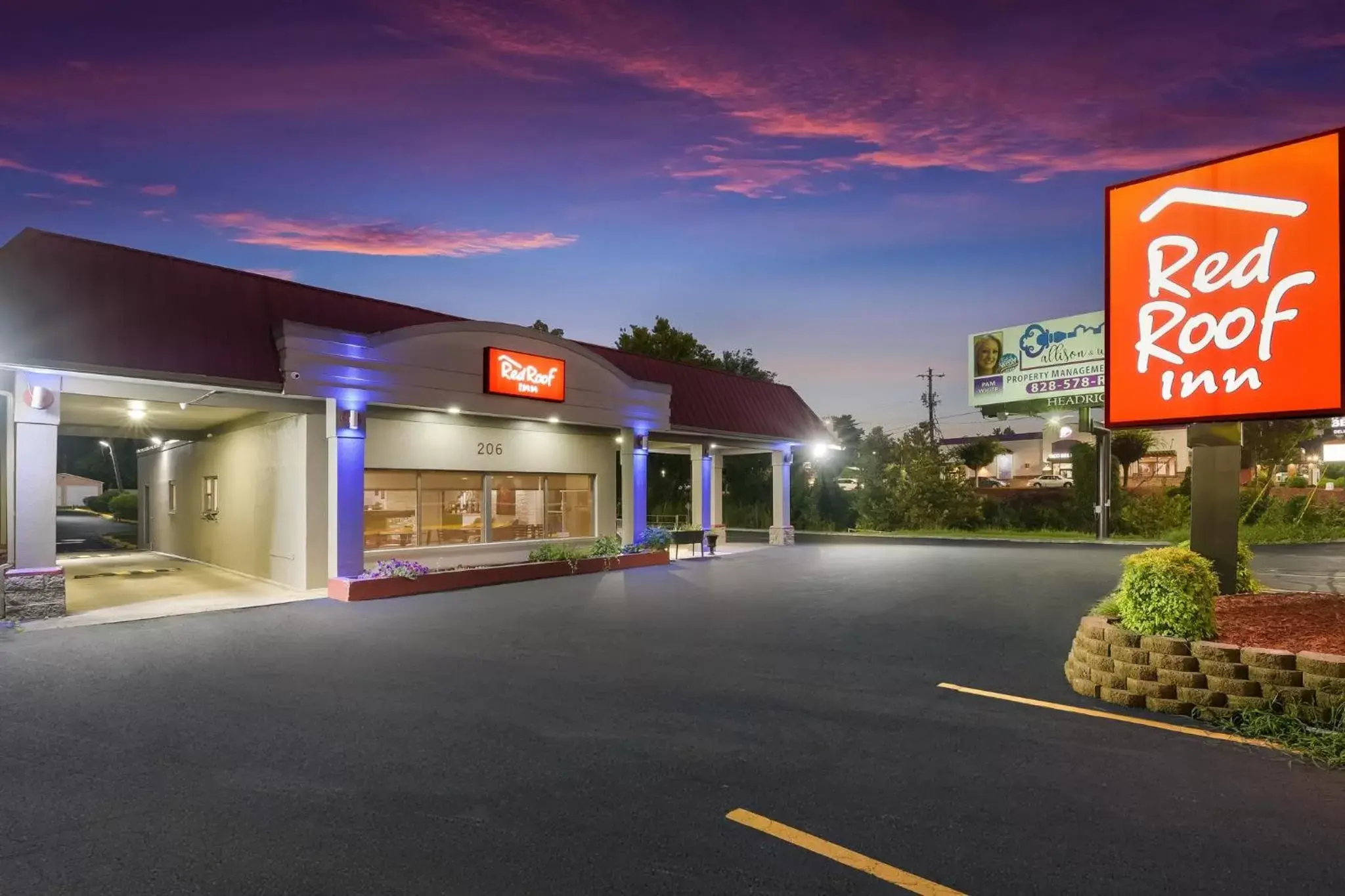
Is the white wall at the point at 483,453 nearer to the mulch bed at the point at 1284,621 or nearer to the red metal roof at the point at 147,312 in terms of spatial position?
the red metal roof at the point at 147,312

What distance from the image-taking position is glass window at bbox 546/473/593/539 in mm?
20812

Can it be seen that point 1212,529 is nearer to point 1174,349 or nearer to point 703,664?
point 1174,349

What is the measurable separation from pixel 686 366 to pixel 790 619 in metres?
14.2

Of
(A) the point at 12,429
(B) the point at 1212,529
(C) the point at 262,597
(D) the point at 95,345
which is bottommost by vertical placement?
(C) the point at 262,597

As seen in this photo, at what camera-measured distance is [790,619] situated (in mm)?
11844

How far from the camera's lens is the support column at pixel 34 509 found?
11602 millimetres

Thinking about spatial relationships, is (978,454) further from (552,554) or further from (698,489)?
(552,554)

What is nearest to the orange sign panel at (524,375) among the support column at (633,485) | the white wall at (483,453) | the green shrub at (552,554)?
the white wall at (483,453)

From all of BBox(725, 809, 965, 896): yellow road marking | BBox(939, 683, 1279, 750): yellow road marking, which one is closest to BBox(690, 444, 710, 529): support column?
BBox(939, 683, 1279, 750): yellow road marking

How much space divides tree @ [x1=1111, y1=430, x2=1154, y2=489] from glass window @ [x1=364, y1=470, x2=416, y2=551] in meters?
31.5

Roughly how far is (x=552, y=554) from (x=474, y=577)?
242 centimetres

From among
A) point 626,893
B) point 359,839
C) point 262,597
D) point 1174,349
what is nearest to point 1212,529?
point 1174,349

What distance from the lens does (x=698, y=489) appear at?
2720 cm

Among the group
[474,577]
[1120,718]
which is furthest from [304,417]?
[1120,718]
